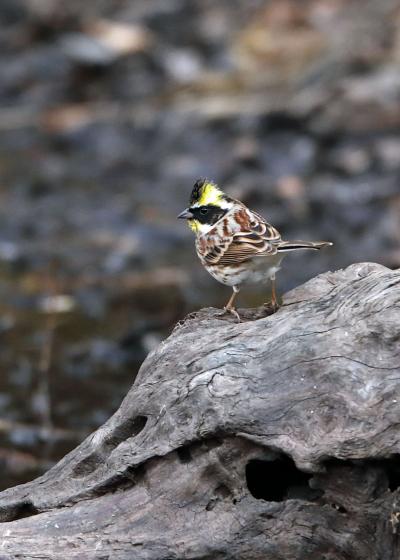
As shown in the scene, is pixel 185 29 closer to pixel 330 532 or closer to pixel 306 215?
pixel 306 215

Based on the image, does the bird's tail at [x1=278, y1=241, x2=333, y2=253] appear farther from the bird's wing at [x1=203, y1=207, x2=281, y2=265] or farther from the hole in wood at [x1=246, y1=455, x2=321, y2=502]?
the hole in wood at [x1=246, y1=455, x2=321, y2=502]

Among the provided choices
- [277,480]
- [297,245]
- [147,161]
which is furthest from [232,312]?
[147,161]

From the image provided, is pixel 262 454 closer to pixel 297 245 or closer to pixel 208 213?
pixel 297 245

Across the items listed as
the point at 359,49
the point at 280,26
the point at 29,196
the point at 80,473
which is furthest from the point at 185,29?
the point at 80,473

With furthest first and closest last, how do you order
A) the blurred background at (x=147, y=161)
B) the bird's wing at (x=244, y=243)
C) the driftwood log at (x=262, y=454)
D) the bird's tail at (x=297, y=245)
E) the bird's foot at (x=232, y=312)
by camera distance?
the blurred background at (x=147, y=161) < the bird's wing at (x=244, y=243) < the bird's tail at (x=297, y=245) < the bird's foot at (x=232, y=312) < the driftwood log at (x=262, y=454)

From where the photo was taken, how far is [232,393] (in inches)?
215

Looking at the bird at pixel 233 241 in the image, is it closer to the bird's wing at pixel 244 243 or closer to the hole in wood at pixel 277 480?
the bird's wing at pixel 244 243

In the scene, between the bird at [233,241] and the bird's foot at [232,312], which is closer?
the bird's foot at [232,312]

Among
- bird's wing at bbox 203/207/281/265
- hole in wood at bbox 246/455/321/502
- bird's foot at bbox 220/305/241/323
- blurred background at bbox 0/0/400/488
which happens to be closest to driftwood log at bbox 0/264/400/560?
hole in wood at bbox 246/455/321/502

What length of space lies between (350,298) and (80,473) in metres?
1.73

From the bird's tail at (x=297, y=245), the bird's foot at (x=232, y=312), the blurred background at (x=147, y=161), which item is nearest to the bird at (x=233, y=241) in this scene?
the bird's tail at (x=297, y=245)

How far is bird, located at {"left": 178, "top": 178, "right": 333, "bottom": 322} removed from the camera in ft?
23.0

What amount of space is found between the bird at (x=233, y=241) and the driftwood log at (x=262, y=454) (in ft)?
3.94

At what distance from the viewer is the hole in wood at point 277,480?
536 centimetres
